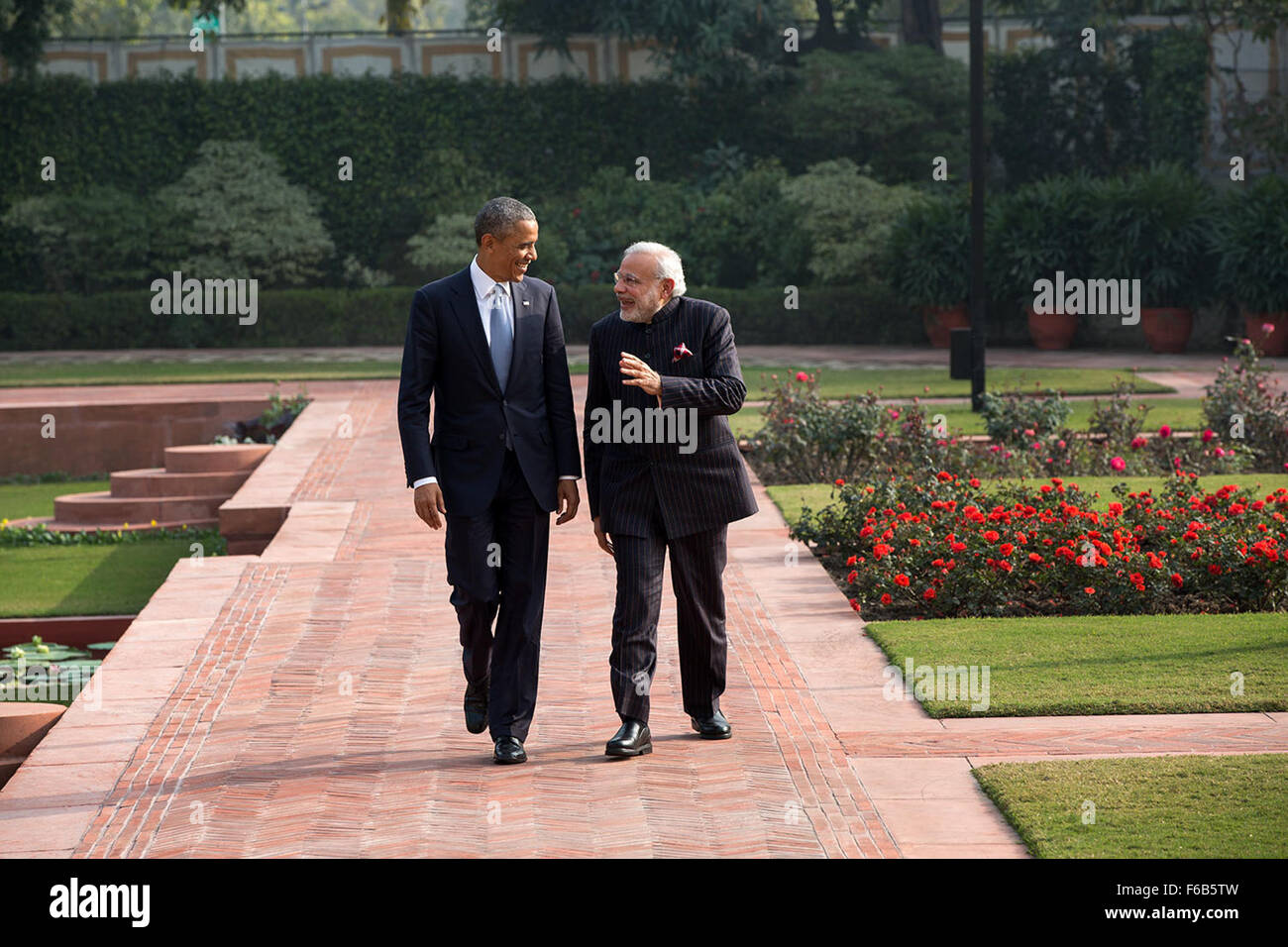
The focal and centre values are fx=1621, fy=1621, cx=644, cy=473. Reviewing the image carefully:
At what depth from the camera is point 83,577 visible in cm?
1117

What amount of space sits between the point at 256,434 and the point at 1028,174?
1771 centimetres

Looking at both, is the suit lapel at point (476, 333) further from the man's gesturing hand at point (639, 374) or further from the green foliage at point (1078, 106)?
the green foliage at point (1078, 106)

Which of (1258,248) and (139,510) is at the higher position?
(1258,248)

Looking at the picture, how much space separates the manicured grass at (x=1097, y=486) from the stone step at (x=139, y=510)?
482 centimetres

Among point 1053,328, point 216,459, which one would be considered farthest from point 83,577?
point 1053,328

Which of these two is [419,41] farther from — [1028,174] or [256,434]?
[256,434]

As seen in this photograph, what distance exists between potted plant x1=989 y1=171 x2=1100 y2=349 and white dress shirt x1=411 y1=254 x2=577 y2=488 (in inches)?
740

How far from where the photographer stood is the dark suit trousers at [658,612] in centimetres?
562

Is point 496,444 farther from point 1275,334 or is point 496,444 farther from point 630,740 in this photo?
point 1275,334

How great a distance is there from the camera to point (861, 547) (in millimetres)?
9070

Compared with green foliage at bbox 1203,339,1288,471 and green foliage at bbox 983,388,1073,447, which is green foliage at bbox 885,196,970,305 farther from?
green foliage at bbox 983,388,1073,447

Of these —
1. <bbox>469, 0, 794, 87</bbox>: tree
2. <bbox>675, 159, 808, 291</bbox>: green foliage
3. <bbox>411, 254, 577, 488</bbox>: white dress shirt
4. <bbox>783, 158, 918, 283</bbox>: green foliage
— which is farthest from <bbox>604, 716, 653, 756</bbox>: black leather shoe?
<bbox>469, 0, 794, 87</bbox>: tree

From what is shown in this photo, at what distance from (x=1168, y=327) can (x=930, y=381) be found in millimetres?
5838
